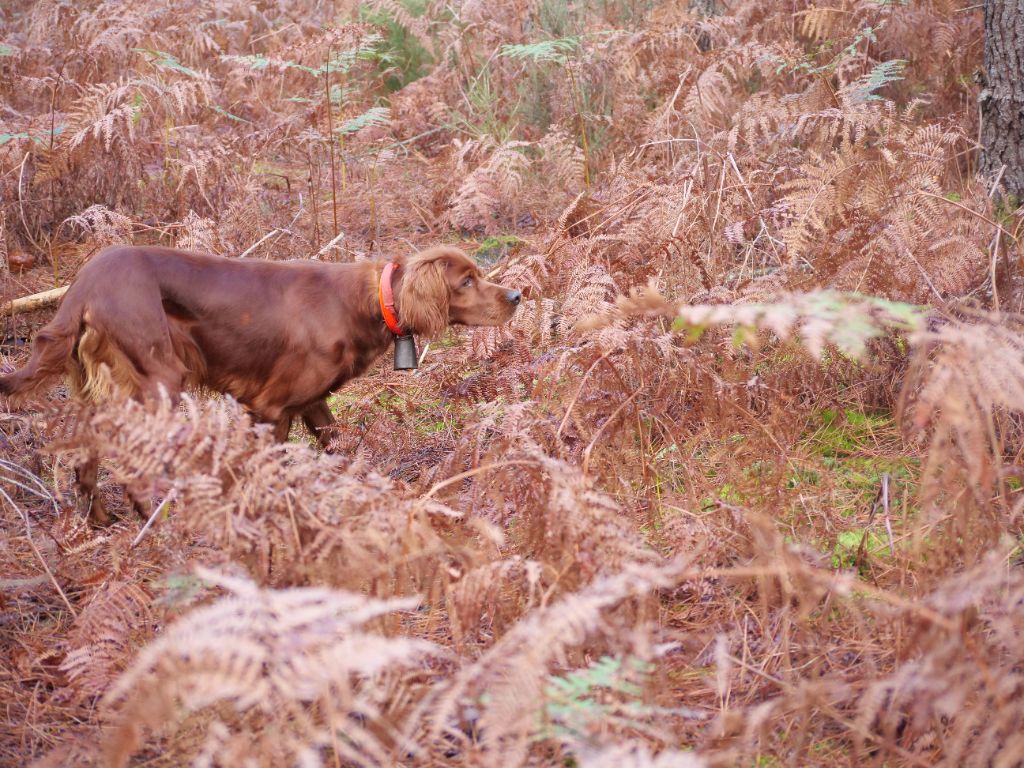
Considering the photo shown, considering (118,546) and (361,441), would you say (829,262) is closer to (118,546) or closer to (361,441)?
(361,441)

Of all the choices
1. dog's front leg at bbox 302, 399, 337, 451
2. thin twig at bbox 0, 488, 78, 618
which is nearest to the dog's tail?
thin twig at bbox 0, 488, 78, 618

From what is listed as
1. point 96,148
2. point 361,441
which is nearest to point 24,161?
point 96,148

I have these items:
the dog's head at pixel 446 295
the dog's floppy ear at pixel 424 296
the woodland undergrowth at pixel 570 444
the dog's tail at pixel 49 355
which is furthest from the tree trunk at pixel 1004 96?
the dog's tail at pixel 49 355

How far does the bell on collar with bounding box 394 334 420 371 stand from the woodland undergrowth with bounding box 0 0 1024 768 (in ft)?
1.04

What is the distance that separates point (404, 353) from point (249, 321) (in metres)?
0.70

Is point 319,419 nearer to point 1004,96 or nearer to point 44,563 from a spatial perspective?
point 44,563

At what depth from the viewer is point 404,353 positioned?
13.4 ft

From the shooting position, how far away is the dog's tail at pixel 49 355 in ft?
11.6

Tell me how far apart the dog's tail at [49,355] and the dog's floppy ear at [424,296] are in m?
1.34

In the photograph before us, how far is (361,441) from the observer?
4078 millimetres

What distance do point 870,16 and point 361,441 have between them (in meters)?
4.44

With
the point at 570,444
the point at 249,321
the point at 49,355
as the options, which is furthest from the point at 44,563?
the point at 570,444

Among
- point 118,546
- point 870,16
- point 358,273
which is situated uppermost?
point 870,16

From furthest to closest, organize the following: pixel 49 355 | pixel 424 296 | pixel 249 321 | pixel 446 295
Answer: pixel 446 295, pixel 424 296, pixel 249 321, pixel 49 355
